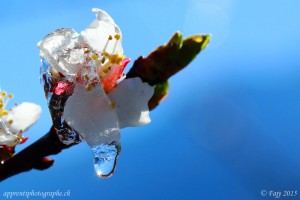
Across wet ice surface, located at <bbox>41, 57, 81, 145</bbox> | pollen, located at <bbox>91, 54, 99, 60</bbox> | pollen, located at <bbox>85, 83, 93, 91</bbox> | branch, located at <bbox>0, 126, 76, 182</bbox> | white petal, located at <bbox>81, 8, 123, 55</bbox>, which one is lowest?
branch, located at <bbox>0, 126, 76, 182</bbox>

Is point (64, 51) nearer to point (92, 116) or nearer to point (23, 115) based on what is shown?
point (92, 116)

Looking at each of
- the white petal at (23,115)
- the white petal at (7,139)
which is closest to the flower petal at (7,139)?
the white petal at (7,139)

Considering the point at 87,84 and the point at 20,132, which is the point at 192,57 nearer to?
the point at 87,84

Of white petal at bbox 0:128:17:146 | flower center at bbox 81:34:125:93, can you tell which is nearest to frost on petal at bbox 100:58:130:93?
flower center at bbox 81:34:125:93

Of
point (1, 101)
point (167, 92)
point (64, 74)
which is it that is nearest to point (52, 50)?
point (64, 74)

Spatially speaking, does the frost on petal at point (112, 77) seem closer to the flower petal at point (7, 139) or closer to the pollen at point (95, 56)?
the pollen at point (95, 56)

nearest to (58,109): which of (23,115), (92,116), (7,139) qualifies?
(92,116)

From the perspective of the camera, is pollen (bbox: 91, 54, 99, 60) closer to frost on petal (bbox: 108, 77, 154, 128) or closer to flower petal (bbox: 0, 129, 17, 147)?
frost on petal (bbox: 108, 77, 154, 128)

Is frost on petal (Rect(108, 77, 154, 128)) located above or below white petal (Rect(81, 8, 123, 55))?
below
